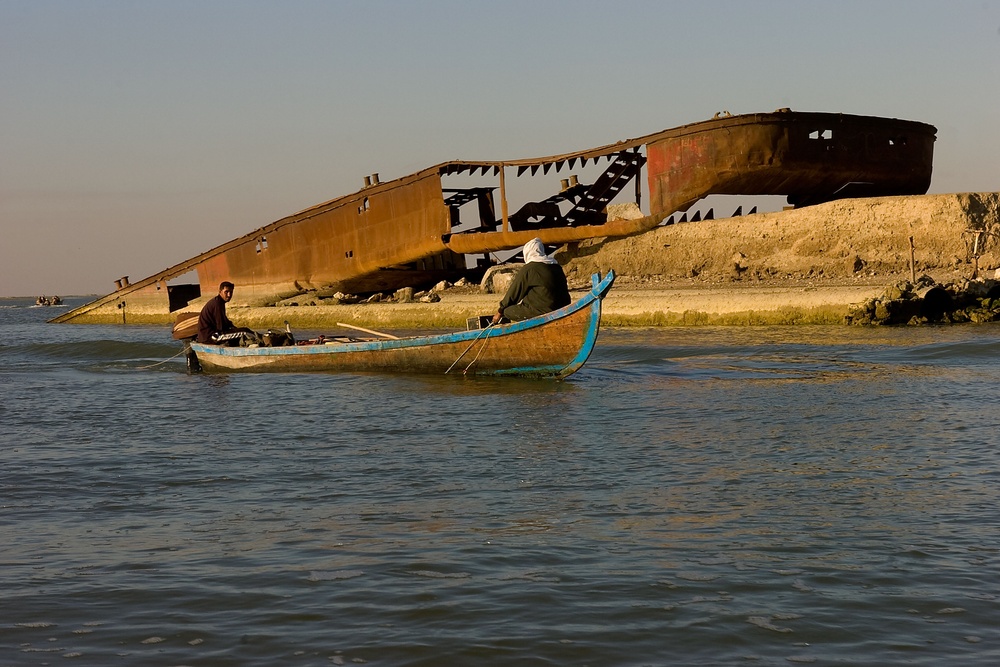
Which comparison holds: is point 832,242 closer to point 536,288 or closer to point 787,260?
point 787,260

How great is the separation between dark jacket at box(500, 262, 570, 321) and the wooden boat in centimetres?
28

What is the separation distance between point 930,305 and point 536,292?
10.2 meters

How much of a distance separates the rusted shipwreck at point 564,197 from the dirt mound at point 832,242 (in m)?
0.91

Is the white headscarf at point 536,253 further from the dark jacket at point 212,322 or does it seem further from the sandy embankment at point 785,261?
the sandy embankment at point 785,261

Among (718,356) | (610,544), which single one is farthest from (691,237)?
(610,544)

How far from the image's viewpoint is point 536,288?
595 inches

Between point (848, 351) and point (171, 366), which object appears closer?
point (848, 351)

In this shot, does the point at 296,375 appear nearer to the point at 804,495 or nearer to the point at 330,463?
Result: the point at 330,463

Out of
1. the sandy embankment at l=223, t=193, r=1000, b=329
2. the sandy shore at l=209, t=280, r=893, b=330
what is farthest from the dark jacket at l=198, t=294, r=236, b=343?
the sandy embankment at l=223, t=193, r=1000, b=329

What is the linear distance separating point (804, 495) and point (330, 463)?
4.03 m

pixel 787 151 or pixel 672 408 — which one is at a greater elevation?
pixel 787 151

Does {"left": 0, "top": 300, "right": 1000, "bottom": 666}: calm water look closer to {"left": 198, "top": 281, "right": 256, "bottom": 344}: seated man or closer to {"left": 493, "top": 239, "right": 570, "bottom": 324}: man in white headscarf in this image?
{"left": 493, "top": 239, "right": 570, "bottom": 324}: man in white headscarf

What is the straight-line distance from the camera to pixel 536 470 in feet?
28.3

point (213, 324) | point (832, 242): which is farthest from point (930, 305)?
point (213, 324)
